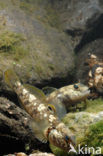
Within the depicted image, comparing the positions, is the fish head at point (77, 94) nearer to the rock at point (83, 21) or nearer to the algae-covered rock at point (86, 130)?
the algae-covered rock at point (86, 130)

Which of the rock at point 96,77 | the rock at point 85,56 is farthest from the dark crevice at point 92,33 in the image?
the rock at point 96,77

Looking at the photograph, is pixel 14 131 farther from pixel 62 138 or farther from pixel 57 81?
pixel 57 81

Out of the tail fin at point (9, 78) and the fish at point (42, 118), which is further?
the tail fin at point (9, 78)

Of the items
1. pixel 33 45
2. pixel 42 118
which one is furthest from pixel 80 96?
pixel 33 45

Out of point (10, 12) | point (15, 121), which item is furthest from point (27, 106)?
point (10, 12)

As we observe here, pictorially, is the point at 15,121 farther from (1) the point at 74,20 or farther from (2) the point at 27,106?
(1) the point at 74,20

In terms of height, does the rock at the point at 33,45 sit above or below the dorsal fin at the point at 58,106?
above
